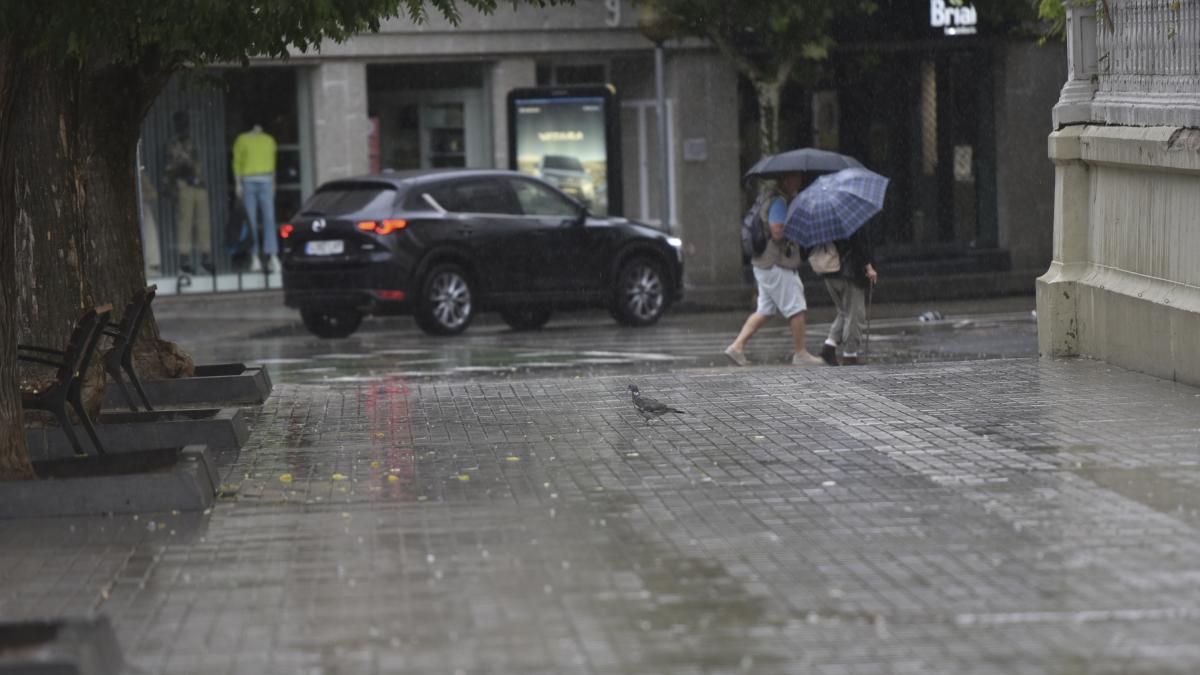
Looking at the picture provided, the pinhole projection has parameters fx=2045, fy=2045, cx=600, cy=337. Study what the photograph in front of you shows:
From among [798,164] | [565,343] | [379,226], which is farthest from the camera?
[379,226]

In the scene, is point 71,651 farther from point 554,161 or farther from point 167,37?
point 554,161

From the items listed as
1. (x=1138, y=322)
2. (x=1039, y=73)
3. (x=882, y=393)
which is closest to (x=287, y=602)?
(x=882, y=393)

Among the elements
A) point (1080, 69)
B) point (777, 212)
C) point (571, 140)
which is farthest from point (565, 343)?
point (571, 140)

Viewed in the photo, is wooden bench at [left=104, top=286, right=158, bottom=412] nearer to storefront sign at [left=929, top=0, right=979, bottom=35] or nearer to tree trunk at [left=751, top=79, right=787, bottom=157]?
tree trunk at [left=751, top=79, right=787, bottom=157]

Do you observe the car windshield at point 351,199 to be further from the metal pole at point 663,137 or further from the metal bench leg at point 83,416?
the metal bench leg at point 83,416

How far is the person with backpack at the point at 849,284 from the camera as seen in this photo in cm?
1603

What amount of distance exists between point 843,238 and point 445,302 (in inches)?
262

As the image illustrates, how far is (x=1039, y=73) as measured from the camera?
30109 mm

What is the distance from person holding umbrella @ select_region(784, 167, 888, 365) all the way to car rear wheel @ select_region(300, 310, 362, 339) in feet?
24.2

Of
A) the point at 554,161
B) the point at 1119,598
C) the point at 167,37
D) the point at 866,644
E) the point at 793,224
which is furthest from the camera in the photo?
the point at 554,161

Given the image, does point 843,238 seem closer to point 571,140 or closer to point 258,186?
point 571,140

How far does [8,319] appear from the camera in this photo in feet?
29.2

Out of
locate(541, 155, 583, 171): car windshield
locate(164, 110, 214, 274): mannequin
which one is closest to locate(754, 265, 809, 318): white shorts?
locate(541, 155, 583, 171): car windshield

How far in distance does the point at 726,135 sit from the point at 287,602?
22.5m
